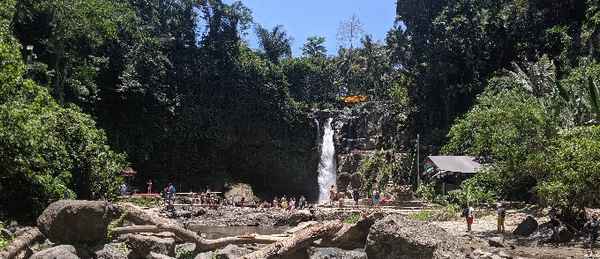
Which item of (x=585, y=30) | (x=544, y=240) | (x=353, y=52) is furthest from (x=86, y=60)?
(x=353, y=52)

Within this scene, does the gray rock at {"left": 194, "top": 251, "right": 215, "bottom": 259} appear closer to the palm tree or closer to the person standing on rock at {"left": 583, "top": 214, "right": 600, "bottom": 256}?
the person standing on rock at {"left": 583, "top": 214, "right": 600, "bottom": 256}

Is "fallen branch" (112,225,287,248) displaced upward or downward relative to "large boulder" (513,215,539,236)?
downward

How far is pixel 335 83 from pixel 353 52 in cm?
1015

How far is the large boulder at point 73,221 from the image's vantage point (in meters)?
12.0

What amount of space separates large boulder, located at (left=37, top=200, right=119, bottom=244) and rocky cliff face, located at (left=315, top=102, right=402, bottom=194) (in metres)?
31.5

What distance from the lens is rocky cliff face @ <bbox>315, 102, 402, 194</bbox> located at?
144 ft

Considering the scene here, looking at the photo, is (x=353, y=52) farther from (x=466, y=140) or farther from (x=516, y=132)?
(x=516, y=132)

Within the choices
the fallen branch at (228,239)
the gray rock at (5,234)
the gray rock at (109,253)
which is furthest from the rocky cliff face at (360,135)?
the gray rock at (5,234)

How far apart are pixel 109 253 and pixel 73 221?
1.14 m

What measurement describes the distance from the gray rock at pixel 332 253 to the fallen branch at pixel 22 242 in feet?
20.4

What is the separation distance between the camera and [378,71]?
57.4 metres

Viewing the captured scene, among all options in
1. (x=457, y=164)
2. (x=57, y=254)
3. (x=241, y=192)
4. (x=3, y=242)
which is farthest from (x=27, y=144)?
(x=241, y=192)

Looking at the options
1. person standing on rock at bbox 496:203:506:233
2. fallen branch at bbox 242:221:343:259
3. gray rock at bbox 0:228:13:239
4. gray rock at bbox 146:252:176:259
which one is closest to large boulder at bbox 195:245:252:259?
gray rock at bbox 146:252:176:259

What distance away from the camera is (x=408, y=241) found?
9031 mm
